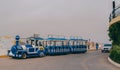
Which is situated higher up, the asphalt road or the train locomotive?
the train locomotive

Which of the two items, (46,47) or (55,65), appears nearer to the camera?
(55,65)

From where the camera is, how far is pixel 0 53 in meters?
28.7

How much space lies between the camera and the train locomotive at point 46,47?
89.6 ft

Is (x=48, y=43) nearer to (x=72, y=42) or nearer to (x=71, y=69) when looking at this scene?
(x=72, y=42)

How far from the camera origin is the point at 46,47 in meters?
32.5

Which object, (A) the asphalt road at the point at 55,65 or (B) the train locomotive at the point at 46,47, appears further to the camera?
(B) the train locomotive at the point at 46,47

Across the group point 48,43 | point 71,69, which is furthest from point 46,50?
point 71,69

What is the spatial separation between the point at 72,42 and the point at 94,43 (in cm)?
2231

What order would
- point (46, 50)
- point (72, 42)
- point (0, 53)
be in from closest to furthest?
point (0, 53), point (46, 50), point (72, 42)

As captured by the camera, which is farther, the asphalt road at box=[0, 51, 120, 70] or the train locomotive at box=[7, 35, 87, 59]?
the train locomotive at box=[7, 35, 87, 59]

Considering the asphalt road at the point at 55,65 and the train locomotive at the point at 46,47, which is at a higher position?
the train locomotive at the point at 46,47

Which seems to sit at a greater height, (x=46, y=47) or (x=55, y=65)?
(x=46, y=47)

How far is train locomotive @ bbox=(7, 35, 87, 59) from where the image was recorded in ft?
89.6

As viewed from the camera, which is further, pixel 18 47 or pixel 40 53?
pixel 40 53
